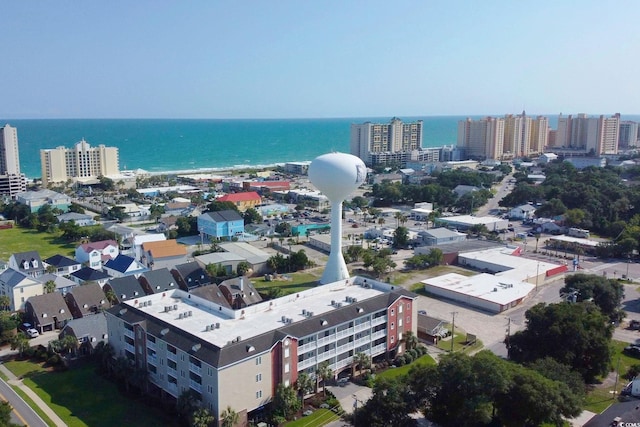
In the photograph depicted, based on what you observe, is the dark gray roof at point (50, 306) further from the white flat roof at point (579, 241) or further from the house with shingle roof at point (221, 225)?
the white flat roof at point (579, 241)

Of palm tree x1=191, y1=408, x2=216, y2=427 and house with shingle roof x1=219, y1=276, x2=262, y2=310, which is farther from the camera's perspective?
house with shingle roof x1=219, y1=276, x2=262, y2=310

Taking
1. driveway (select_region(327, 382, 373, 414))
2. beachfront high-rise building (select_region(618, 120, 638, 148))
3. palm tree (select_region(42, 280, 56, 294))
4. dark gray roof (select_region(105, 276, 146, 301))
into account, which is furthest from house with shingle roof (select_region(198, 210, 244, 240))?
beachfront high-rise building (select_region(618, 120, 638, 148))

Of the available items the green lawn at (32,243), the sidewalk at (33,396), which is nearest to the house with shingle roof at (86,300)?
the sidewalk at (33,396)

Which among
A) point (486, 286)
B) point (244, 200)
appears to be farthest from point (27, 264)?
point (244, 200)

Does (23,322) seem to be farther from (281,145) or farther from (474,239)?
(281,145)

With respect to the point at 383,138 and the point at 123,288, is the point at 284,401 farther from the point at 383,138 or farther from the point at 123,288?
→ the point at 383,138

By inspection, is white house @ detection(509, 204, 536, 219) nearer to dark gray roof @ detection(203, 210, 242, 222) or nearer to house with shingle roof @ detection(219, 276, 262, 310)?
dark gray roof @ detection(203, 210, 242, 222)
